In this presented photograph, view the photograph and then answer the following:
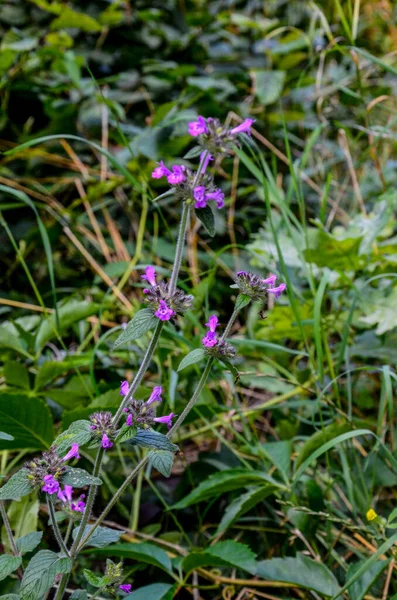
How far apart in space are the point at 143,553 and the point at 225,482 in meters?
0.17

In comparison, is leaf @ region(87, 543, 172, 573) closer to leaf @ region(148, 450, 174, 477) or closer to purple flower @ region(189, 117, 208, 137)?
Result: leaf @ region(148, 450, 174, 477)

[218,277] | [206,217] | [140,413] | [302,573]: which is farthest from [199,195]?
[218,277]

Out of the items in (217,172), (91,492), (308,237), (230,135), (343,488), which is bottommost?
(343,488)

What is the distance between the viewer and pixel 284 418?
1371 millimetres

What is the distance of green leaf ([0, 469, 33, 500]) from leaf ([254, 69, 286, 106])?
1.61m

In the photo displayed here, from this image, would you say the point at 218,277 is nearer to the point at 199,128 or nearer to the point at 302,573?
the point at 302,573

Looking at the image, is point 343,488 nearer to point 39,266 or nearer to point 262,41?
point 39,266

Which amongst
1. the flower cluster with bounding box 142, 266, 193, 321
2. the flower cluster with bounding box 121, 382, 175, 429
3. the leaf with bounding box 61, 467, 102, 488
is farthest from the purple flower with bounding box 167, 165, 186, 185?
the leaf with bounding box 61, 467, 102, 488

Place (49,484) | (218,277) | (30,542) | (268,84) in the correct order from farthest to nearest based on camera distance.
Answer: (268,84), (218,277), (30,542), (49,484)

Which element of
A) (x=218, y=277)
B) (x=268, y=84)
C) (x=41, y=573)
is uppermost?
(x=41, y=573)

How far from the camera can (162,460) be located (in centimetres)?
71

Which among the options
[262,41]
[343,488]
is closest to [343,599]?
[343,488]

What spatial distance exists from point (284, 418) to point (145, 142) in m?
0.87

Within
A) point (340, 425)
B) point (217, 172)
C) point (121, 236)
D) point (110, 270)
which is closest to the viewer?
point (340, 425)
